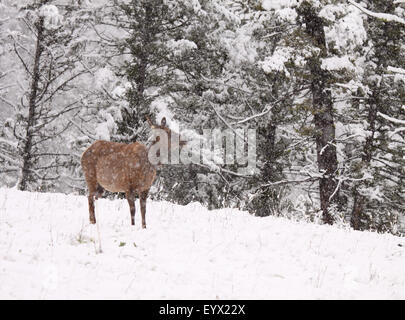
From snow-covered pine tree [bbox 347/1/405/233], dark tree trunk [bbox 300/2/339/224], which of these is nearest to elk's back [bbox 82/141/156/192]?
dark tree trunk [bbox 300/2/339/224]

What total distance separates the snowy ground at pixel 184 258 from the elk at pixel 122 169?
614mm

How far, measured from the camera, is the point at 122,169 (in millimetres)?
7020

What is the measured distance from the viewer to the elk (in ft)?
23.0

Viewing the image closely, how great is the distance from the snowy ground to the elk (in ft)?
2.01

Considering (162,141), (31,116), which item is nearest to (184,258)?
(162,141)

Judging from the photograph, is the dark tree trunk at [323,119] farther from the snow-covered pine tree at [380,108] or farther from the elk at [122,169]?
the elk at [122,169]

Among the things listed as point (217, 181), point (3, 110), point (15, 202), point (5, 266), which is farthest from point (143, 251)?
point (3, 110)

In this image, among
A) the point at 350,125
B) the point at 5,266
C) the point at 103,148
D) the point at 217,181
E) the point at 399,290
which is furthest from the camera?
the point at 217,181

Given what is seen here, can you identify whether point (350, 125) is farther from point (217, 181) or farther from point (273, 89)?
point (217, 181)

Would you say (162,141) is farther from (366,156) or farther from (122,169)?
(366,156)

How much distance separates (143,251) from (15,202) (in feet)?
13.7

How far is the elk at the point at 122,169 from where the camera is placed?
23.0 ft

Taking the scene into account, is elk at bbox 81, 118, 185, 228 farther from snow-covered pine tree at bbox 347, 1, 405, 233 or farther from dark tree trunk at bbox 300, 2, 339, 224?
snow-covered pine tree at bbox 347, 1, 405, 233
